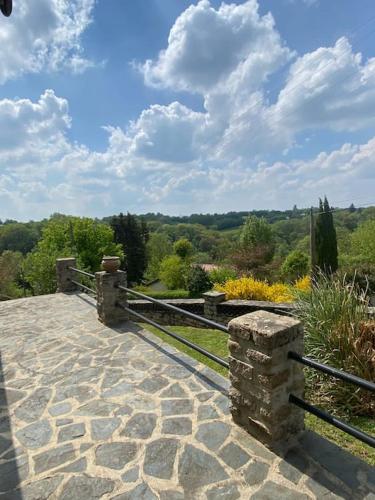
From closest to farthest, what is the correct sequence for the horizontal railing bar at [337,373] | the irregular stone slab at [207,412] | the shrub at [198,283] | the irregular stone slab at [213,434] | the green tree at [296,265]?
the horizontal railing bar at [337,373], the irregular stone slab at [213,434], the irregular stone slab at [207,412], the shrub at [198,283], the green tree at [296,265]

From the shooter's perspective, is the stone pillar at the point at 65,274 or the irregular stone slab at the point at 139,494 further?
the stone pillar at the point at 65,274

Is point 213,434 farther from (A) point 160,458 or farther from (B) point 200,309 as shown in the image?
(B) point 200,309

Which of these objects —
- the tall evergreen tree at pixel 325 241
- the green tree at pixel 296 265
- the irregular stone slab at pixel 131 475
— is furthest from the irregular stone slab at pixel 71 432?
the green tree at pixel 296 265

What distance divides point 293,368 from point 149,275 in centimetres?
3944

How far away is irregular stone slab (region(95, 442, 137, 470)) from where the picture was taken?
2.27 meters

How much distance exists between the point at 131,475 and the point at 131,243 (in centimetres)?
3234

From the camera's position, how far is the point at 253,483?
Answer: 202cm

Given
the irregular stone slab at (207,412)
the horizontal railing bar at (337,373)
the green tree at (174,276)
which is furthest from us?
the green tree at (174,276)

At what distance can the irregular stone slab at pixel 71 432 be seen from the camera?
2.58 metres

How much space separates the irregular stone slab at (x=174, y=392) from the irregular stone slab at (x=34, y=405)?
1.21 meters

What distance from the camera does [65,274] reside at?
8.63 meters

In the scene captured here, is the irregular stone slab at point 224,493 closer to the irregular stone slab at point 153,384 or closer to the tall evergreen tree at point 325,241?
the irregular stone slab at point 153,384

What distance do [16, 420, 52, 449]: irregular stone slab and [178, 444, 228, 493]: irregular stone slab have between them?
121cm

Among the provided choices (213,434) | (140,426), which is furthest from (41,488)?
(213,434)
